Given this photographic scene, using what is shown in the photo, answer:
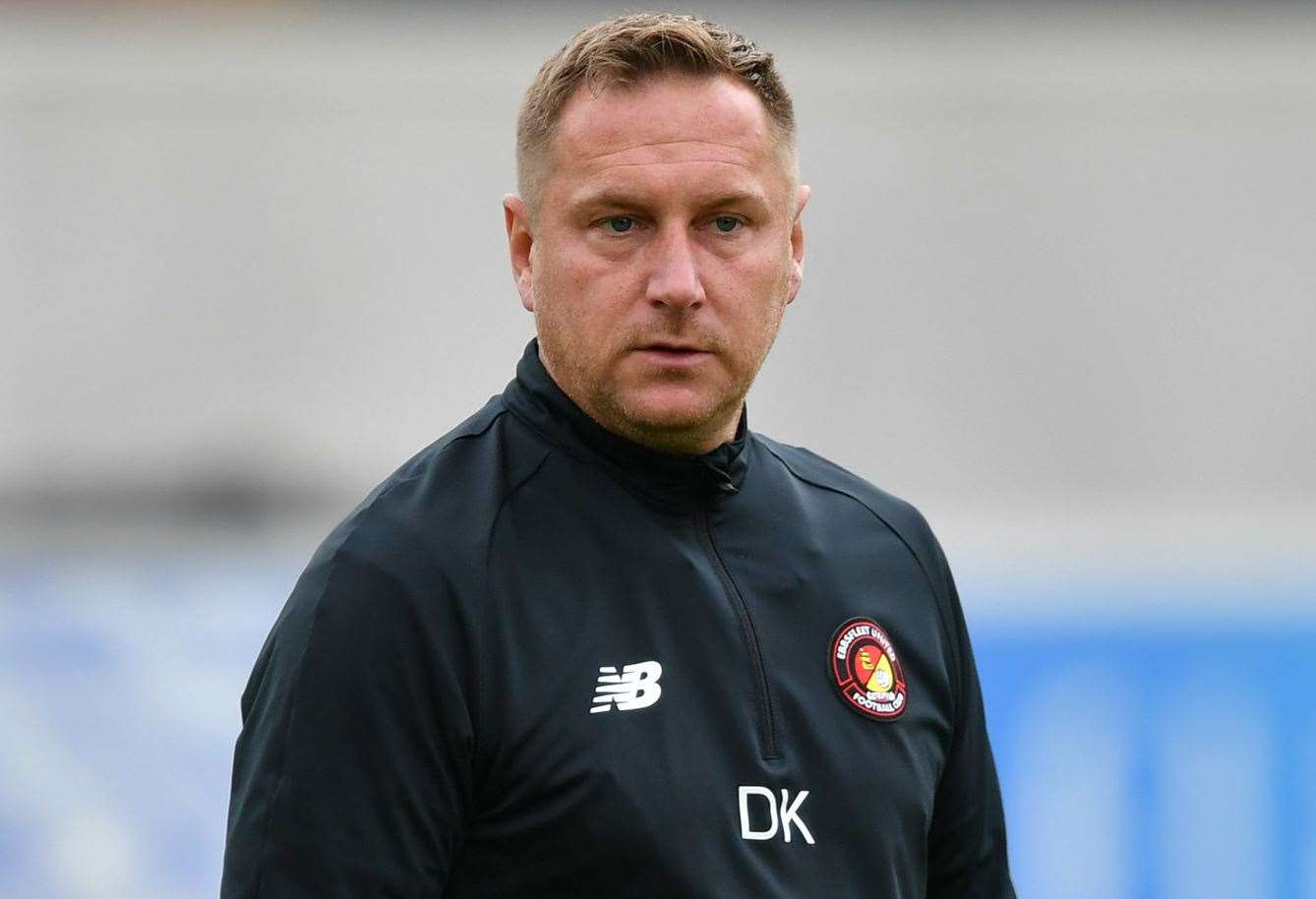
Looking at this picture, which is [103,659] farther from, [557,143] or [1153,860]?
[557,143]

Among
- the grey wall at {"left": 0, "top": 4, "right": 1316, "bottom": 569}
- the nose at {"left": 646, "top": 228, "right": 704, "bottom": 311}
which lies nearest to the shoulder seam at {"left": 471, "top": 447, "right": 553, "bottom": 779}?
the nose at {"left": 646, "top": 228, "right": 704, "bottom": 311}

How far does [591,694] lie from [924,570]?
51cm

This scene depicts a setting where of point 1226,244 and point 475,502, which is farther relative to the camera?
point 1226,244

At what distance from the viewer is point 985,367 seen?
7.34 metres

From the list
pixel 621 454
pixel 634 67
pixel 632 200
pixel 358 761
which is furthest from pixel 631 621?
pixel 634 67

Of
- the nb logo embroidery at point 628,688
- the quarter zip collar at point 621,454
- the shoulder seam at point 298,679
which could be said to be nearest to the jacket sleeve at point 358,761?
the shoulder seam at point 298,679

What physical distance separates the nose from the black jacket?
158 mm

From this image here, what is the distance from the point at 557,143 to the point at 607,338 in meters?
0.21

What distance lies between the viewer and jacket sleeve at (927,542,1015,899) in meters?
2.24

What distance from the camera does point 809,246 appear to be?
7.40 m

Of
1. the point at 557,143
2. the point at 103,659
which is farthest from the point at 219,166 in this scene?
the point at 557,143

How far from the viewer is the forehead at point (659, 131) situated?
2.05 metres

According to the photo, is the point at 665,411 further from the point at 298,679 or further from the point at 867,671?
the point at 298,679

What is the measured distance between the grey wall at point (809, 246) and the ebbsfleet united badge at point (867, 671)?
5080 millimetres
